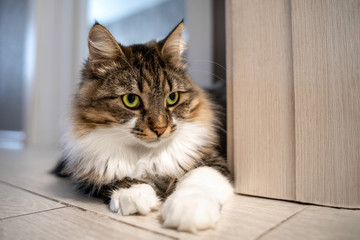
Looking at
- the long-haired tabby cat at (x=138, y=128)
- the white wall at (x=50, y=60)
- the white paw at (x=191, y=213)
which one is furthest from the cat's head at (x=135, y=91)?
the white wall at (x=50, y=60)

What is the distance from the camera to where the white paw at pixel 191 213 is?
28.7 inches

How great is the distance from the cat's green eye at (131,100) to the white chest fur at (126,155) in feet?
0.35

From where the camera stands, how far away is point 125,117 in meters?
1.05

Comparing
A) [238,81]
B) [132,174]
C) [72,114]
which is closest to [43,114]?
[72,114]

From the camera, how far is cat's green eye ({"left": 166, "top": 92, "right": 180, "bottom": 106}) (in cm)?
114

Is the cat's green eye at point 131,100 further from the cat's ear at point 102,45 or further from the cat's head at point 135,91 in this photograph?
the cat's ear at point 102,45

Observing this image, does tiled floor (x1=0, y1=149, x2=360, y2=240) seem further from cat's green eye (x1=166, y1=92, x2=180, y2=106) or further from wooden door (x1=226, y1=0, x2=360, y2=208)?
cat's green eye (x1=166, y1=92, x2=180, y2=106)

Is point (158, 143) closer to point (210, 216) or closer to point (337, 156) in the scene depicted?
point (210, 216)

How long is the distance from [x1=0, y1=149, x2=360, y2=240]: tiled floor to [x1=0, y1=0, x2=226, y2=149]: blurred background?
2344 mm

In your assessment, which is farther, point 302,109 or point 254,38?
point 254,38

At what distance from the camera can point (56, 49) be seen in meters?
3.66

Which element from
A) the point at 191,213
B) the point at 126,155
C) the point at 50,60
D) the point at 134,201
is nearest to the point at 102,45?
the point at 126,155


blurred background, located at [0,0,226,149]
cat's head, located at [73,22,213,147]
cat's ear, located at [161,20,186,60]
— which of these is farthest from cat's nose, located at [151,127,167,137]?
blurred background, located at [0,0,226,149]

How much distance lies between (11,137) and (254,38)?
181 inches
